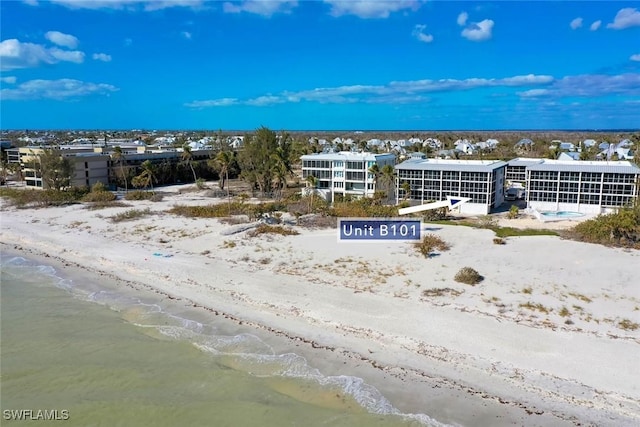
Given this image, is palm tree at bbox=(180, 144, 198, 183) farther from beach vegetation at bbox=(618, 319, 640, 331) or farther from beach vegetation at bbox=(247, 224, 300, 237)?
beach vegetation at bbox=(618, 319, 640, 331)

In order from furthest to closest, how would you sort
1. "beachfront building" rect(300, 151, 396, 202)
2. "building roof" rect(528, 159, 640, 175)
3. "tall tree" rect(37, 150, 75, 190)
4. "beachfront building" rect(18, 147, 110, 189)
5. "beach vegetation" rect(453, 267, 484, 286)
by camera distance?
1. "beachfront building" rect(18, 147, 110, 189)
2. "tall tree" rect(37, 150, 75, 190)
3. "beachfront building" rect(300, 151, 396, 202)
4. "building roof" rect(528, 159, 640, 175)
5. "beach vegetation" rect(453, 267, 484, 286)

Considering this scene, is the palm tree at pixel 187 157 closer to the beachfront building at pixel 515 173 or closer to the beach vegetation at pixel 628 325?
the beachfront building at pixel 515 173

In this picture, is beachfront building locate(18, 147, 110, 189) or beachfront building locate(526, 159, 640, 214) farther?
beachfront building locate(18, 147, 110, 189)

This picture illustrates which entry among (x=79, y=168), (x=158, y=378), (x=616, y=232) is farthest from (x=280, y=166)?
(x=158, y=378)

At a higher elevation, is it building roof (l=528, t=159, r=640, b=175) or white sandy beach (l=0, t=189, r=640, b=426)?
building roof (l=528, t=159, r=640, b=175)

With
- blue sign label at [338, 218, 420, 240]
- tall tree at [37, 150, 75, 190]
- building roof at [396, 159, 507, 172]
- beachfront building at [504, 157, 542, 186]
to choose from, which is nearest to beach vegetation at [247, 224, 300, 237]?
blue sign label at [338, 218, 420, 240]

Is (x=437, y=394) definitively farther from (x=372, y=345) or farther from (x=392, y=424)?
A: (x=372, y=345)
